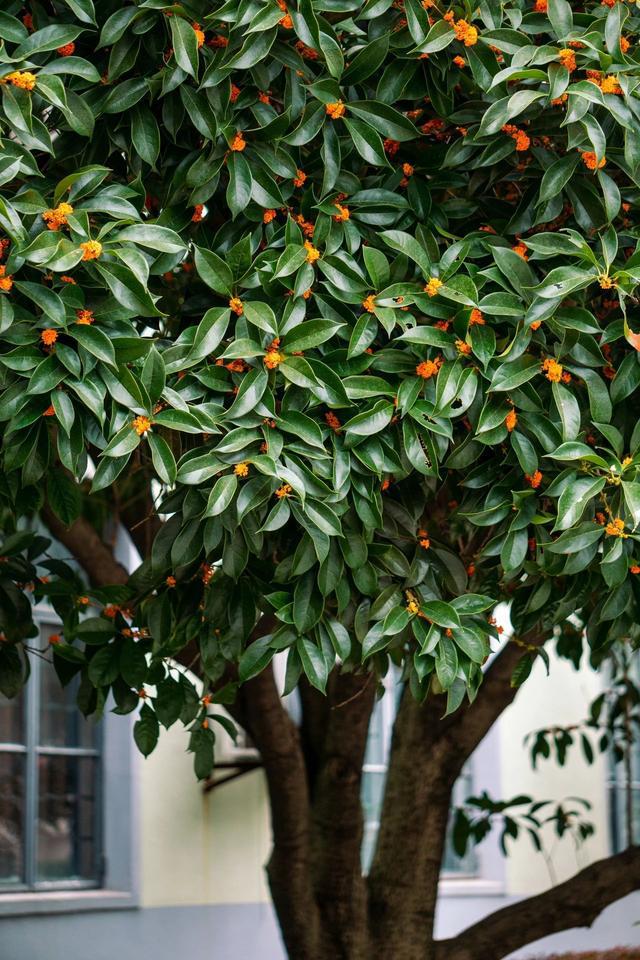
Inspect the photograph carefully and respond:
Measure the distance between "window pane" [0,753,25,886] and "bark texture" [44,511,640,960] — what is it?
1.69 m

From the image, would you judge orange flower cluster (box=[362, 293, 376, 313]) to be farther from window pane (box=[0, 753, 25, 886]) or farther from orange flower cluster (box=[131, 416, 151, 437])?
window pane (box=[0, 753, 25, 886])

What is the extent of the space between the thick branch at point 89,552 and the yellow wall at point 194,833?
1915 millimetres

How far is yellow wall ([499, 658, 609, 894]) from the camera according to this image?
903cm

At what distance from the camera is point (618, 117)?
9.62 feet

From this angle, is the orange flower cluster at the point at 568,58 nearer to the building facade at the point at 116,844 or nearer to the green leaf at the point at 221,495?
the green leaf at the point at 221,495

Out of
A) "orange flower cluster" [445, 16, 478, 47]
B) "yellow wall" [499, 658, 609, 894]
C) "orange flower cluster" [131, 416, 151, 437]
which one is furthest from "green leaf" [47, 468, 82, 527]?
"yellow wall" [499, 658, 609, 894]

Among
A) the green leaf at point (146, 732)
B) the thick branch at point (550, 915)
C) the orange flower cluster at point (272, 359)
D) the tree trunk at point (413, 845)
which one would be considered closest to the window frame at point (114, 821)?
the tree trunk at point (413, 845)

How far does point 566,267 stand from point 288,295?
62 centimetres

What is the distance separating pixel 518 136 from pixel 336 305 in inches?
23.1

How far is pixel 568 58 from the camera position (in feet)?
9.61

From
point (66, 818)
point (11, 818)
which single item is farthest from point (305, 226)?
point (66, 818)

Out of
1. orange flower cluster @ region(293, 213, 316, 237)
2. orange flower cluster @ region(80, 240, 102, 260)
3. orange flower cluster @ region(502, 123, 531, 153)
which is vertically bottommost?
orange flower cluster @ region(80, 240, 102, 260)

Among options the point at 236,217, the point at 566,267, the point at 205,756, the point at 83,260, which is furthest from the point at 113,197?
the point at 205,756

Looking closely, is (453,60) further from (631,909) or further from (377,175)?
(631,909)
